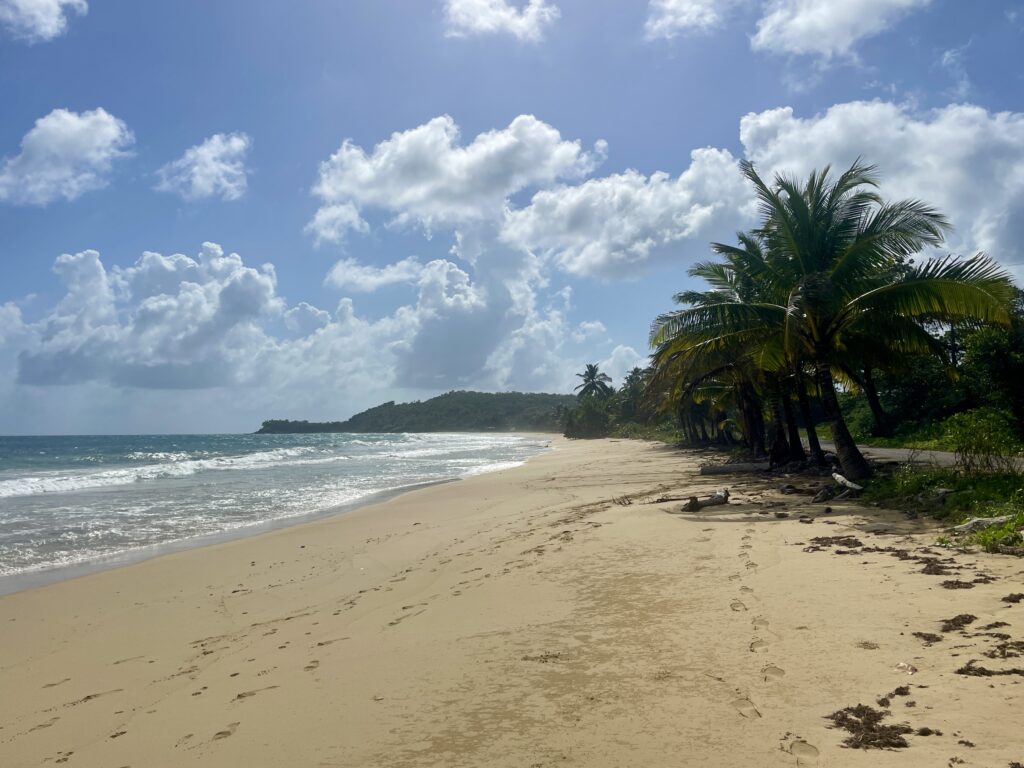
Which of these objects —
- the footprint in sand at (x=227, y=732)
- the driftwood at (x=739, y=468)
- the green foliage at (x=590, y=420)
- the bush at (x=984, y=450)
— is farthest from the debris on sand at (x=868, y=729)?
the green foliage at (x=590, y=420)

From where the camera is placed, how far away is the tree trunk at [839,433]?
13445 millimetres

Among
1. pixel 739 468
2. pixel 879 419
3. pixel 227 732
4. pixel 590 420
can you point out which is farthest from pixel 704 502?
pixel 590 420

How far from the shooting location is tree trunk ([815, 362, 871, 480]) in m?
13.4

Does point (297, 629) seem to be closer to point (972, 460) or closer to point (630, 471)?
point (972, 460)

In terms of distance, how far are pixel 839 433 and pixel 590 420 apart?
2547 inches

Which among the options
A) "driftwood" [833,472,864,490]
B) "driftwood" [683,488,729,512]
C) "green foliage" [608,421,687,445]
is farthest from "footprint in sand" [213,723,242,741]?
"green foliage" [608,421,687,445]

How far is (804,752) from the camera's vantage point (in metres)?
3.35

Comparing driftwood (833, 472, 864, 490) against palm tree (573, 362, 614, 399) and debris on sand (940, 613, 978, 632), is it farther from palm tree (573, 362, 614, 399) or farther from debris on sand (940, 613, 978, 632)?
palm tree (573, 362, 614, 399)

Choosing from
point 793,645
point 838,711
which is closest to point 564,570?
point 793,645

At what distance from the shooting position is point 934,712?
354 cm

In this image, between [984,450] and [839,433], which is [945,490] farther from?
[839,433]

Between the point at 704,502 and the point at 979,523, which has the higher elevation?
the point at 979,523

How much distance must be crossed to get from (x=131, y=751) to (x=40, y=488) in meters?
27.8

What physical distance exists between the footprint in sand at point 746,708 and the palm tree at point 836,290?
9790mm
